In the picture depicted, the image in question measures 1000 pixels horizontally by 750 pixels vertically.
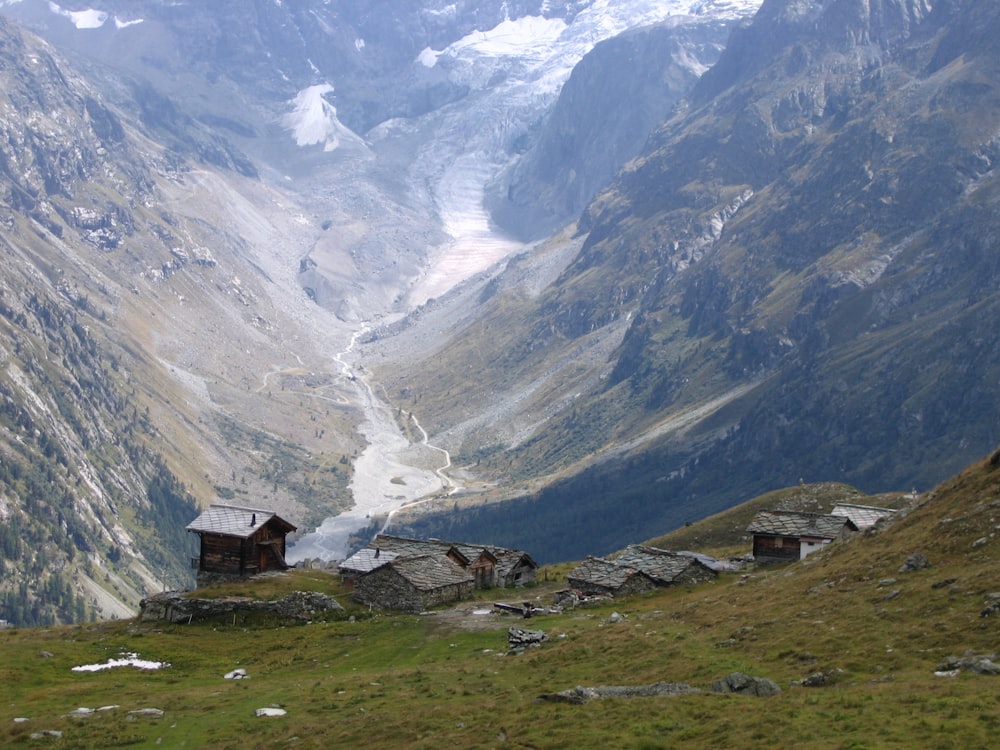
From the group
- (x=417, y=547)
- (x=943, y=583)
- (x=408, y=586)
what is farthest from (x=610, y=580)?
(x=943, y=583)

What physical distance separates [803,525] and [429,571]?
27196 millimetres

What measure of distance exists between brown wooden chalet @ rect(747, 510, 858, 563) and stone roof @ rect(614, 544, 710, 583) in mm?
6805

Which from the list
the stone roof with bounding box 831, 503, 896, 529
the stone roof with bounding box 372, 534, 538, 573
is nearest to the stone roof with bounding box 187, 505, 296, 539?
the stone roof with bounding box 372, 534, 538, 573

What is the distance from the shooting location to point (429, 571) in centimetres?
7850

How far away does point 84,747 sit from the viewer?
44938 mm

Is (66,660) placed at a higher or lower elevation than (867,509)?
lower

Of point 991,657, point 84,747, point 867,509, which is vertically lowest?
point 84,747

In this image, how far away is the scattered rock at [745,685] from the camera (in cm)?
4144

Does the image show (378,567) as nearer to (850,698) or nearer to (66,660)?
(66,660)

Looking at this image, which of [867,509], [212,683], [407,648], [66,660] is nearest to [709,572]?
[867,509]

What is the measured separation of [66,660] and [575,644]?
91.2ft

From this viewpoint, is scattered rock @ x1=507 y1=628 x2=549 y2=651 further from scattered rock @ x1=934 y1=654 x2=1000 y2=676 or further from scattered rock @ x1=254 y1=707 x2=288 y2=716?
scattered rock @ x1=934 y1=654 x2=1000 y2=676

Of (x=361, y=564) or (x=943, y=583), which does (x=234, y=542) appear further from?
(x=943, y=583)

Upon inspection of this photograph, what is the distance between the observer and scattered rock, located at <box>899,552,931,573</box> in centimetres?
5300
